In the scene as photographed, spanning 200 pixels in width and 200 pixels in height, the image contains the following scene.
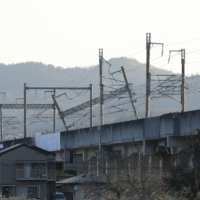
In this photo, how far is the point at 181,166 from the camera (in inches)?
1065

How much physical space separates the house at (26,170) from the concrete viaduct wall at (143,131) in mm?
5463

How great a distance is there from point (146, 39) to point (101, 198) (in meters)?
18.6

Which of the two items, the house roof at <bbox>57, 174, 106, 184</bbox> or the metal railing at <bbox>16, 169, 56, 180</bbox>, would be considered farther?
the metal railing at <bbox>16, 169, 56, 180</bbox>

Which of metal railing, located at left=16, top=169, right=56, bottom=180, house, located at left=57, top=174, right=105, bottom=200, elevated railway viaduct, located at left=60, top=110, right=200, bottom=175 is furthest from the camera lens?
metal railing, located at left=16, top=169, right=56, bottom=180

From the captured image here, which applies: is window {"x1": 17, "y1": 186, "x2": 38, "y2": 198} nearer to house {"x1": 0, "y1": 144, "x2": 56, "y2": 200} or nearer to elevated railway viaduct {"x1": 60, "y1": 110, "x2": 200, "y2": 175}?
house {"x1": 0, "y1": 144, "x2": 56, "y2": 200}

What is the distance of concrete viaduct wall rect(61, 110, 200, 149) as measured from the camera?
37.0 meters

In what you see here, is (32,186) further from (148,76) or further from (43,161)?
(148,76)

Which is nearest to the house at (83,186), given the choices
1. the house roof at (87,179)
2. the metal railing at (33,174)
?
the house roof at (87,179)

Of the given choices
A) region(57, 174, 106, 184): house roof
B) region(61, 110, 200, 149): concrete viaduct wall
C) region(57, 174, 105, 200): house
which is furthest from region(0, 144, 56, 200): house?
region(57, 174, 106, 184): house roof

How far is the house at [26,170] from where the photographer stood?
59938 millimetres

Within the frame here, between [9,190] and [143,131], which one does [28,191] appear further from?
[143,131]

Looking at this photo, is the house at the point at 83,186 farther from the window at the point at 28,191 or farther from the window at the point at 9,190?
the window at the point at 9,190

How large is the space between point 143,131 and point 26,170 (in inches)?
833

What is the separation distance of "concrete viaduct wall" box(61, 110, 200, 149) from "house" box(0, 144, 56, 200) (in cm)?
546
